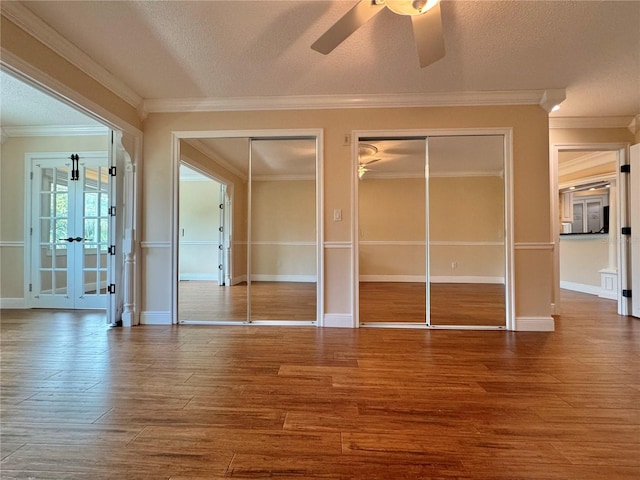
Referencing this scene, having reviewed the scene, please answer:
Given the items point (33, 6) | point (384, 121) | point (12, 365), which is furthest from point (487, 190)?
point (12, 365)

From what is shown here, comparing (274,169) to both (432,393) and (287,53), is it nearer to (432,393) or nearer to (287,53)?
(287,53)

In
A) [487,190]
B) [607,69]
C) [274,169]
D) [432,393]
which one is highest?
[607,69]

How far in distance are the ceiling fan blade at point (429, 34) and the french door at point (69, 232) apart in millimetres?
4119

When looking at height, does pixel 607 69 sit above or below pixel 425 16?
above

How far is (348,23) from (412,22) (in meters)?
0.41

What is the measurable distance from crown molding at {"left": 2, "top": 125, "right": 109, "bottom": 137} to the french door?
28cm

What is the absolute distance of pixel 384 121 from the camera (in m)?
3.09

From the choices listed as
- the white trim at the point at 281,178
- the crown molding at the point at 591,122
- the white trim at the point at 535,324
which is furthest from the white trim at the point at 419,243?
the white trim at the point at 535,324

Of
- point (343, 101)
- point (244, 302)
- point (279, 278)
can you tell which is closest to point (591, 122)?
point (343, 101)

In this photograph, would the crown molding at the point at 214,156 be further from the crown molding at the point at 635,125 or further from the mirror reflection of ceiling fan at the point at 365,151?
the crown molding at the point at 635,125

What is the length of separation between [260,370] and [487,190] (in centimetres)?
422

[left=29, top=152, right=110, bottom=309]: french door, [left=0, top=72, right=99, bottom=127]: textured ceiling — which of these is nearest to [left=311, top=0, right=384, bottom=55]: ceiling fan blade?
[left=0, top=72, right=99, bottom=127]: textured ceiling

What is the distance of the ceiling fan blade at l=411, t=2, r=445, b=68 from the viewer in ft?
5.65

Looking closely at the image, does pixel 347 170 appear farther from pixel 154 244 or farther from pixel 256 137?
pixel 154 244
